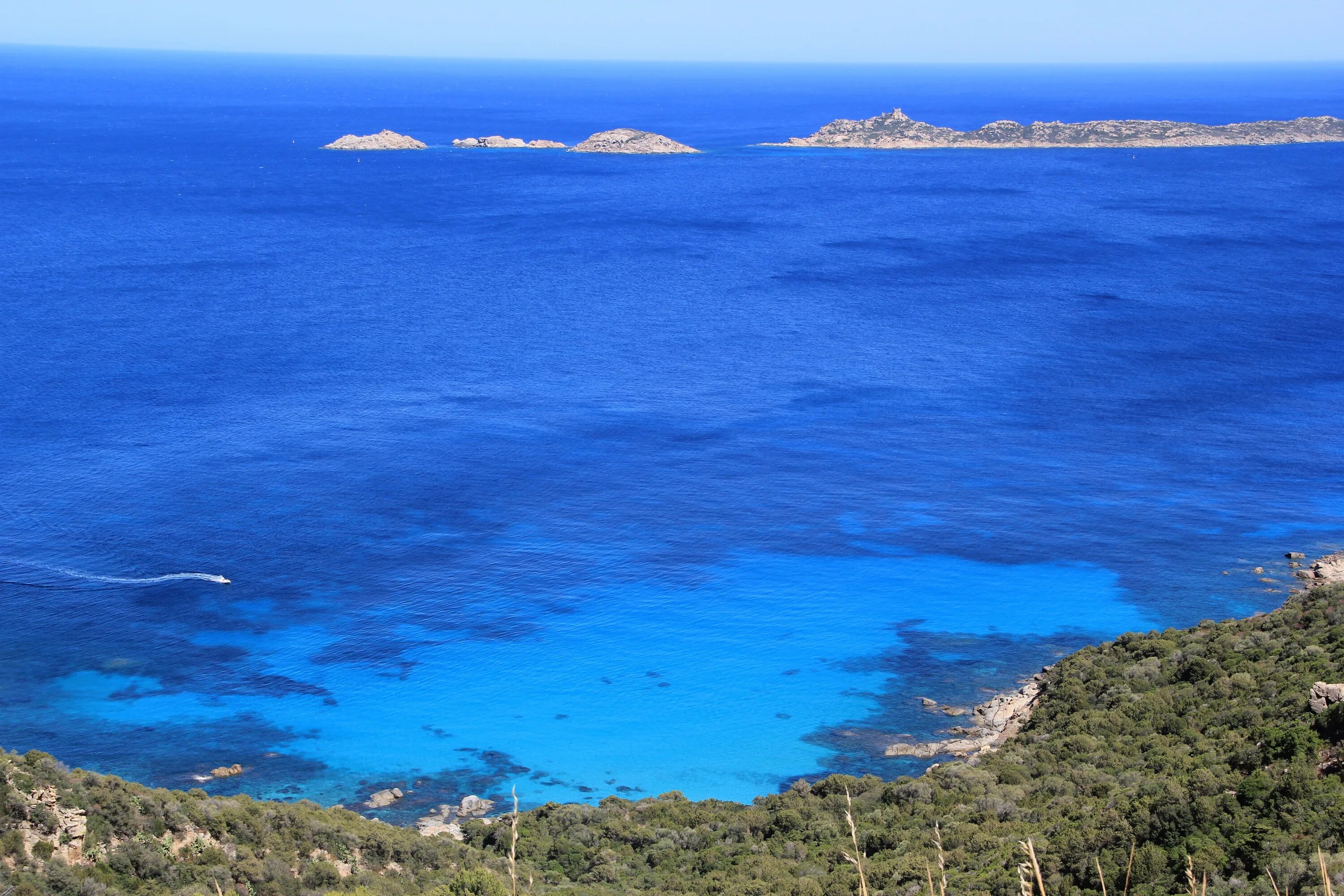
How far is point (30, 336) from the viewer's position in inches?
3322

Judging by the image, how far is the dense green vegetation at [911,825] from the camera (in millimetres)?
22375

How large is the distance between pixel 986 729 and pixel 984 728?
0.19 m

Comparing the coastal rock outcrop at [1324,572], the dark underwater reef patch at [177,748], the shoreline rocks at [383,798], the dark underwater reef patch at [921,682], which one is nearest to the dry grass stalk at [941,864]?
the dark underwater reef patch at [921,682]

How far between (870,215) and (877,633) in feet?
321

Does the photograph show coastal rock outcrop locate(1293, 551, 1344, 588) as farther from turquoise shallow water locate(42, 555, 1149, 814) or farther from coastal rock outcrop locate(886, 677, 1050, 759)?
coastal rock outcrop locate(886, 677, 1050, 759)

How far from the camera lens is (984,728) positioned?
39.4 meters

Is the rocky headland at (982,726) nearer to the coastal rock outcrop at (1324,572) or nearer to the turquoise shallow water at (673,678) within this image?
the turquoise shallow water at (673,678)

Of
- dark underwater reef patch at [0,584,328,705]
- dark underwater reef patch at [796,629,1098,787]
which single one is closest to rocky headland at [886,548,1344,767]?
dark underwater reef patch at [796,629,1098,787]

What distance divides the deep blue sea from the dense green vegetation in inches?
283

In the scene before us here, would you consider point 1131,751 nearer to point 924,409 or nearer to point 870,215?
point 924,409

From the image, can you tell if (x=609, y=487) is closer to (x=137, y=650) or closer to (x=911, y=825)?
(x=137, y=650)

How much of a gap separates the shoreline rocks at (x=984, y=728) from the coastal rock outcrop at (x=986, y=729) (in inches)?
0.6

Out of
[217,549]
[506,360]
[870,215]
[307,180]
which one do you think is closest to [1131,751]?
[217,549]

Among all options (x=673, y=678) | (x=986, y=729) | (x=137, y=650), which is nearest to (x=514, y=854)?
(x=986, y=729)
